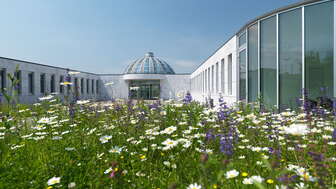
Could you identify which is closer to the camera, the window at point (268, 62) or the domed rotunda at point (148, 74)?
the window at point (268, 62)

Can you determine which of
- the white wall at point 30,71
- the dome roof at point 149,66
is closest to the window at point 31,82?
the white wall at point 30,71

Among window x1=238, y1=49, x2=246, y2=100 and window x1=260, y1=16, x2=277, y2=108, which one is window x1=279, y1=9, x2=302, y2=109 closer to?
window x1=260, y1=16, x2=277, y2=108

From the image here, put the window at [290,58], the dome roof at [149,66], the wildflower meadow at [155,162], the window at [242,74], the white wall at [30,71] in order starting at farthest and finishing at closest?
the dome roof at [149,66]
the white wall at [30,71]
the window at [242,74]
the window at [290,58]
the wildflower meadow at [155,162]

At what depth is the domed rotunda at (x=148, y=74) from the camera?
39.3 metres

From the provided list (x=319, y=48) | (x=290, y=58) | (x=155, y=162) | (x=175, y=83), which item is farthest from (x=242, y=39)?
(x=175, y=83)

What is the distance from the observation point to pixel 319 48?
307 inches

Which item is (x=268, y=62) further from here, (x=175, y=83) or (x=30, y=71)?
(x=175, y=83)

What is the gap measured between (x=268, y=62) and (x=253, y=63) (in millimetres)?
1005

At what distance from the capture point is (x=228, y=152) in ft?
7.63

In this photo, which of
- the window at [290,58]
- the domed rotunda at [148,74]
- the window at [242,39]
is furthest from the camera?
the domed rotunda at [148,74]

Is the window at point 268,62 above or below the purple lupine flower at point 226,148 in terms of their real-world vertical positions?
above

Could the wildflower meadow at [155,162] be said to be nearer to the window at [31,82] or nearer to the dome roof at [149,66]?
the window at [31,82]

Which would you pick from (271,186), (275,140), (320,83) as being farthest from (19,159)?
(320,83)

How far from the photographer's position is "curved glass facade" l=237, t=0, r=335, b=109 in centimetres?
764
